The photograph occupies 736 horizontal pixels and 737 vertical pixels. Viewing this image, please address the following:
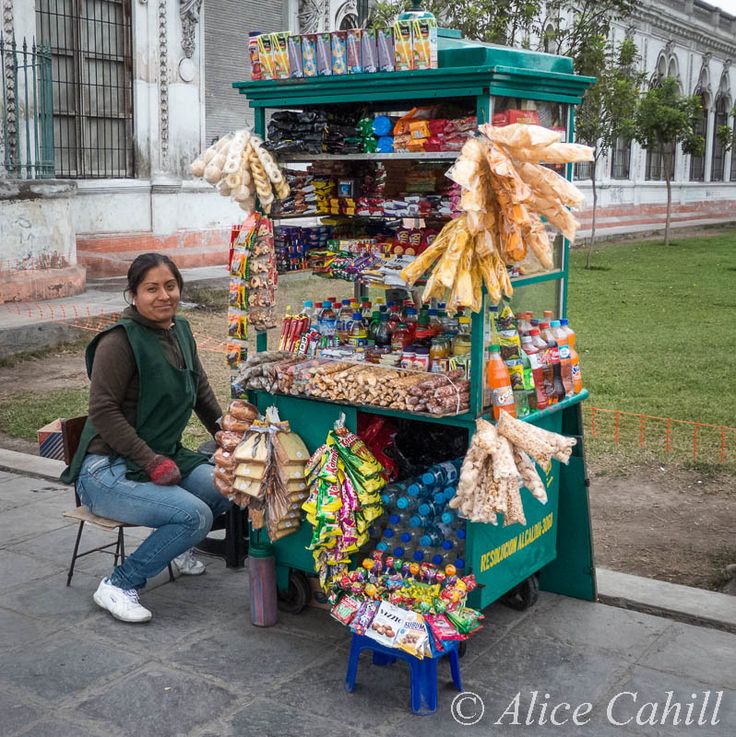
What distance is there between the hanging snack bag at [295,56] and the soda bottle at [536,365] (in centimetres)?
149

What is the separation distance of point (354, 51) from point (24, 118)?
35.2ft

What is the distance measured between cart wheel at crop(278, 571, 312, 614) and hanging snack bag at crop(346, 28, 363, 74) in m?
2.22

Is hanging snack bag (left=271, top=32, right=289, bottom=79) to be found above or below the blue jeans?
above

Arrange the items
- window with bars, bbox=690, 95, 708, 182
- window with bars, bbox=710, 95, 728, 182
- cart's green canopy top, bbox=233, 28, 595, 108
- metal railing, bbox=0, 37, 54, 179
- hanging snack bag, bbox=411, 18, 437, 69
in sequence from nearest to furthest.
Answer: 1. cart's green canopy top, bbox=233, 28, 595, 108
2. hanging snack bag, bbox=411, 18, 437, 69
3. metal railing, bbox=0, 37, 54, 179
4. window with bars, bbox=690, 95, 708, 182
5. window with bars, bbox=710, 95, 728, 182

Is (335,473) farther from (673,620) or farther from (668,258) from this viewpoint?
(668,258)

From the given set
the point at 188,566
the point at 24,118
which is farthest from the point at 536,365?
the point at 24,118

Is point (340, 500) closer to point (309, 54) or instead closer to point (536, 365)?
point (536, 365)

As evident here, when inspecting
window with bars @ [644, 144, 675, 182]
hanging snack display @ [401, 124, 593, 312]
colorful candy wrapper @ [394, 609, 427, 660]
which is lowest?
colorful candy wrapper @ [394, 609, 427, 660]

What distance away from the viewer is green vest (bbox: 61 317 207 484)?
14.4ft

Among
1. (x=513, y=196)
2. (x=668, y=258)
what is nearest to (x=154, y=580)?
(x=513, y=196)

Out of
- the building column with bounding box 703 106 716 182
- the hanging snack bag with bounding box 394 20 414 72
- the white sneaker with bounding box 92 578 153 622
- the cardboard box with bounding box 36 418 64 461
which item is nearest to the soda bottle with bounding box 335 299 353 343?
the hanging snack bag with bounding box 394 20 414 72

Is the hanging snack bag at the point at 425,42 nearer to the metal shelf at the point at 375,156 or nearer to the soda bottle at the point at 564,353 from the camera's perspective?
the metal shelf at the point at 375,156

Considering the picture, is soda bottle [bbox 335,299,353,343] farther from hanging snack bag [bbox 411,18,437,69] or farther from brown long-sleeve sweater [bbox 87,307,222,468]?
hanging snack bag [bbox 411,18,437,69]

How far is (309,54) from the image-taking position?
13.8 feet
